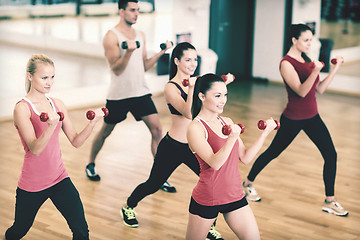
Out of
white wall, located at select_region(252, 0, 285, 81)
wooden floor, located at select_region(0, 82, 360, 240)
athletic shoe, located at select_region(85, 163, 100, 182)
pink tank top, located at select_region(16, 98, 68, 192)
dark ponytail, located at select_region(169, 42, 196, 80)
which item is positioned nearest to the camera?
pink tank top, located at select_region(16, 98, 68, 192)

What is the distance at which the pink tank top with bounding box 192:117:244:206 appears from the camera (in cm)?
287

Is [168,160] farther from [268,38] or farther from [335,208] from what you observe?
[268,38]

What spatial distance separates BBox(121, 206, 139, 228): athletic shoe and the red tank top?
1357 mm

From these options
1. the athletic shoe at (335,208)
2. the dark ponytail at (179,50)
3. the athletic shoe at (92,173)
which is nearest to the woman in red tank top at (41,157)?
the dark ponytail at (179,50)

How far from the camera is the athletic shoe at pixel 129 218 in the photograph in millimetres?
4070

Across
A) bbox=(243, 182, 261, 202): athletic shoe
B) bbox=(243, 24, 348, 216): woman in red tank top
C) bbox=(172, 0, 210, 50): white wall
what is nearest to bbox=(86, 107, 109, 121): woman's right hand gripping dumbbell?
bbox=(243, 24, 348, 216): woman in red tank top

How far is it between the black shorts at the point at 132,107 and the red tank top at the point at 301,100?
1125 mm

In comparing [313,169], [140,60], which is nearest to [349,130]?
[313,169]

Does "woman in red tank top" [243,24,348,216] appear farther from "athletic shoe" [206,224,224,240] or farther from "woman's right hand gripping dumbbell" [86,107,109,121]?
"woman's right hand gripping dumbbell" [86,107,109,121]

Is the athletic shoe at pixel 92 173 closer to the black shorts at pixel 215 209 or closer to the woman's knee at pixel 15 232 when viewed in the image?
the woman's knee at pixel 15 232

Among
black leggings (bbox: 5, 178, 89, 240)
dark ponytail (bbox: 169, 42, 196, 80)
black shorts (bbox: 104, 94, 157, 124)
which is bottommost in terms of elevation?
black leggings (bbox: 5, 178, 89, 240)

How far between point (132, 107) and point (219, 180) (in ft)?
6.76

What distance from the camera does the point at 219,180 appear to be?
2.87 m

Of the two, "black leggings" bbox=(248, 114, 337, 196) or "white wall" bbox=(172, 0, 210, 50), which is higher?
"white wall" bbox=(172, 0, 210, 50)
